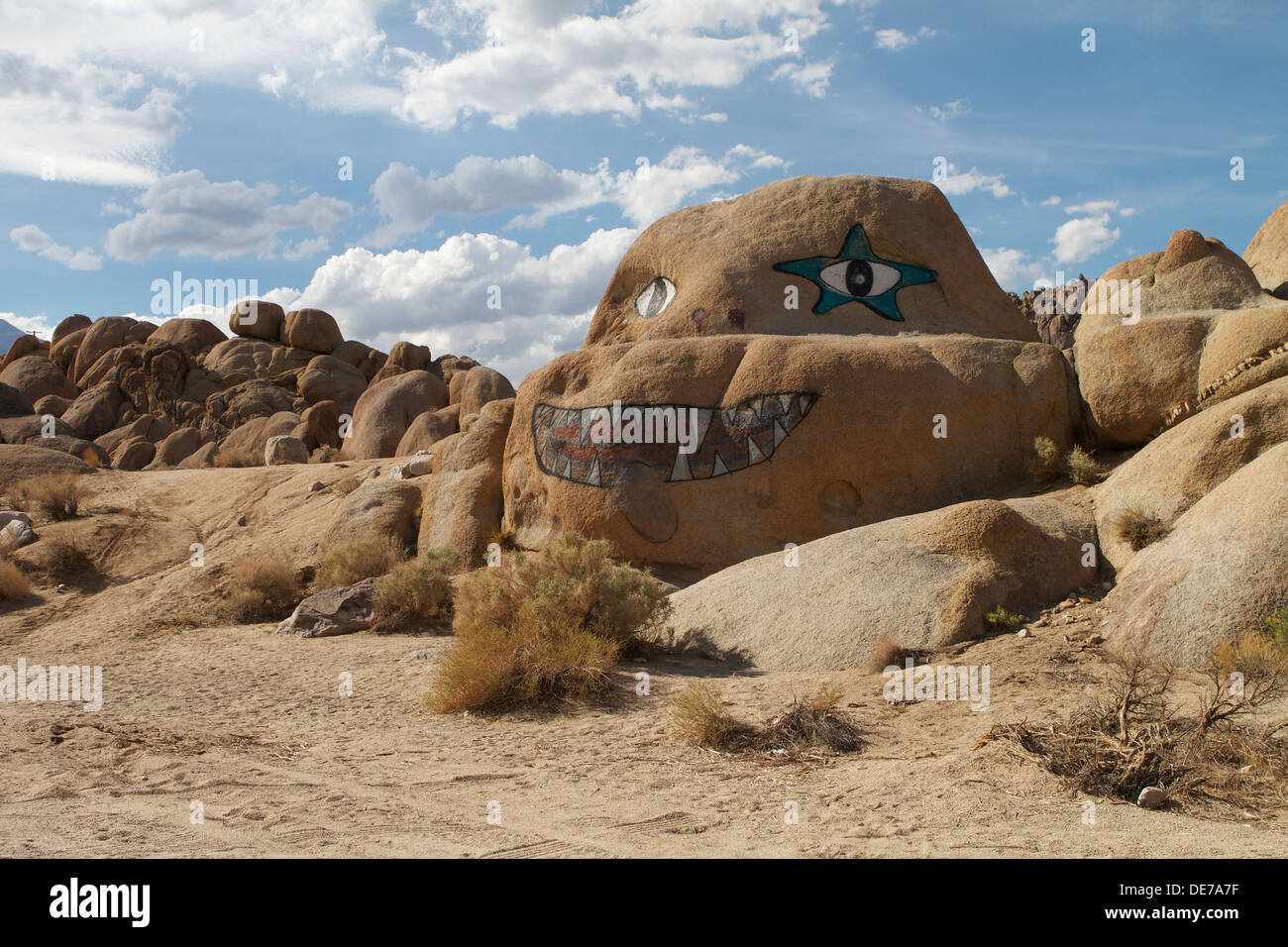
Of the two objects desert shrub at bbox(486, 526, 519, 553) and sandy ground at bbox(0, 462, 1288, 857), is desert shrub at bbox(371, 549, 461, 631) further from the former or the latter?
desert shrub at bbox(486, 526, 519, 553)

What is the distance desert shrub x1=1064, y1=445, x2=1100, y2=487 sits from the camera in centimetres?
978

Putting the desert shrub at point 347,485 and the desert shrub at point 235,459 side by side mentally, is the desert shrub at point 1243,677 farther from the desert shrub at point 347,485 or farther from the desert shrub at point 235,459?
the desert shrub at point 235,459

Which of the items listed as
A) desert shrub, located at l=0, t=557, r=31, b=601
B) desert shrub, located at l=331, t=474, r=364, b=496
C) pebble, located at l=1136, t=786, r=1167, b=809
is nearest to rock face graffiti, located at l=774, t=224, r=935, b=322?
desert shrub, located at l=331, t=474, r=364, b=496

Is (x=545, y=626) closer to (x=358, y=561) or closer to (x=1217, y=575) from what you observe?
(x=1217, y=575)

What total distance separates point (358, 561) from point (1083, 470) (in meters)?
8.83

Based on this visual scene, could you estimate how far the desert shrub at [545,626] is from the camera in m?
7.54

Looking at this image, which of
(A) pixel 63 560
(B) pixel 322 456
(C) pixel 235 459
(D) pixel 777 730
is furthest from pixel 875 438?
(C) pixel 235 459

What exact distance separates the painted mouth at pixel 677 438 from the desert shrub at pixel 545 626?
48.5 inches

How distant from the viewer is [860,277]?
12703mm

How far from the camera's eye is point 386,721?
750cm

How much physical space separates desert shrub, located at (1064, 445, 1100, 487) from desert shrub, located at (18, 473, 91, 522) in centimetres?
1605

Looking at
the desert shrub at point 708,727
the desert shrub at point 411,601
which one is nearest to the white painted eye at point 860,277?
the desert shrub at point 411,601
